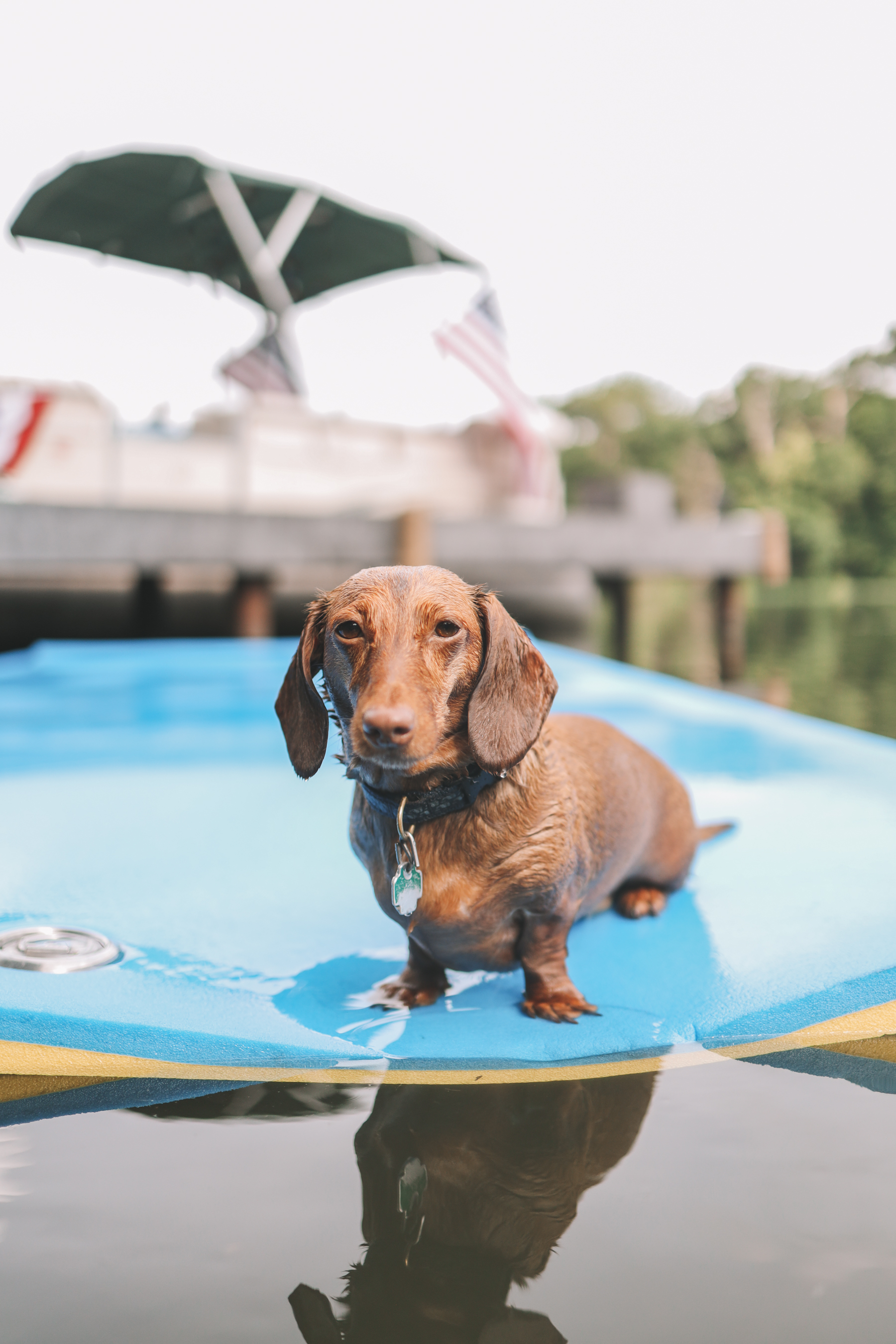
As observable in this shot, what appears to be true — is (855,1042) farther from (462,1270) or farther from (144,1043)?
(144,1043)

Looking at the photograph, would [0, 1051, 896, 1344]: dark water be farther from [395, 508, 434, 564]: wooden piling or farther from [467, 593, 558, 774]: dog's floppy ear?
[395, 508, 434, 564]: wooden piling

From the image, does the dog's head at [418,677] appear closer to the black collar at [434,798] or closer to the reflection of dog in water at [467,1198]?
the black collar at [434,798]

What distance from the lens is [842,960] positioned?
2.13 metres

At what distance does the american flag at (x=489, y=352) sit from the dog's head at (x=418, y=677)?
9859mm

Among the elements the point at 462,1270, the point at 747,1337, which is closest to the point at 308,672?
the point at 462,1270

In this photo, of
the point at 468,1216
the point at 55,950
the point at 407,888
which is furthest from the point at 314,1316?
the point at 55,950

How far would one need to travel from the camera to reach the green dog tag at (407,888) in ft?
5.53

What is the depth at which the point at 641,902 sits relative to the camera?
2486 mm

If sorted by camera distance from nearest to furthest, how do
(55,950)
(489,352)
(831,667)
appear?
(55,950) → (489,352) → (831,667)

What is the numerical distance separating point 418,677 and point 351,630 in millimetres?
135

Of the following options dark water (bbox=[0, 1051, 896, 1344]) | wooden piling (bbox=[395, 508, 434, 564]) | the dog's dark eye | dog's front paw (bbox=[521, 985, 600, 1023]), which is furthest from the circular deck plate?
wooden piling (bbox=[395, 508, 434, 564])

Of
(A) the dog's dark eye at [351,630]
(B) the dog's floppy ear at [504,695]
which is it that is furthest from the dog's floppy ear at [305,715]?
(B) the dog's floppy ear at [504,695]

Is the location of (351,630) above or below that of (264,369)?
below

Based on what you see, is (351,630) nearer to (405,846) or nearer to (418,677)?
(418,677)
